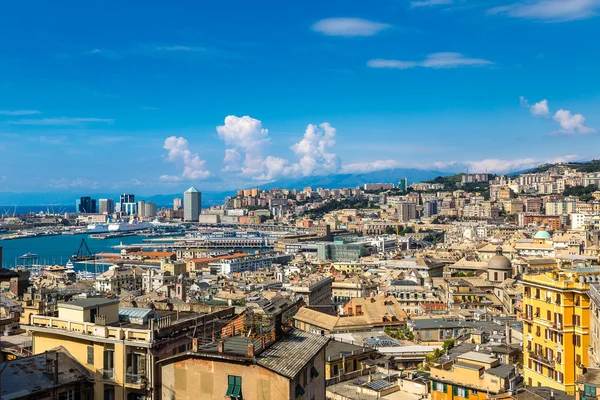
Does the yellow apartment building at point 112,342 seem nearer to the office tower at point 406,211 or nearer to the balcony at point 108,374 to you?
the balcony at point 108,374

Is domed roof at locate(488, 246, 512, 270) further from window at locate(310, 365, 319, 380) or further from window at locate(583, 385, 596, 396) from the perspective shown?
window at locate(310, 365, 319, 380)

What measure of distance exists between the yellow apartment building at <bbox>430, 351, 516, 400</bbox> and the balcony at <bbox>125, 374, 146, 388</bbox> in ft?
23.1

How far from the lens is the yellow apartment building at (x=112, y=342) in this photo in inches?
295

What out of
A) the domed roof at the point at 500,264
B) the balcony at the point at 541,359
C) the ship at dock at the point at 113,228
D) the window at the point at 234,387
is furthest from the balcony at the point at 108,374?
the ship at dock at the point at 113,228

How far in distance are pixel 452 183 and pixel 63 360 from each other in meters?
164

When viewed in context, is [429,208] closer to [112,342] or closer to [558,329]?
[558,329]

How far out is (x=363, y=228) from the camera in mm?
118312

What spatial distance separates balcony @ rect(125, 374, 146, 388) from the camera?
741 cm

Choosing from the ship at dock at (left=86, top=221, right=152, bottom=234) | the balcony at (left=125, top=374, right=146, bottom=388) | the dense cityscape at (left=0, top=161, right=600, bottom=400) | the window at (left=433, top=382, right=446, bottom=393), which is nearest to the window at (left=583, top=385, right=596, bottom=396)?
the dense cityscape at (left=0, top=161, right=600, bottom=400)

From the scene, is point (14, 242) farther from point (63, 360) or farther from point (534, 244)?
point (63, 360)

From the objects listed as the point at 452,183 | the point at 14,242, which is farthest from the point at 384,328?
the point at 452,183

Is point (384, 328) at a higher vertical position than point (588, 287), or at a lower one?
lower

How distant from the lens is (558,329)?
13969 mm

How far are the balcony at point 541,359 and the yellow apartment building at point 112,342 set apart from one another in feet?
29.3
